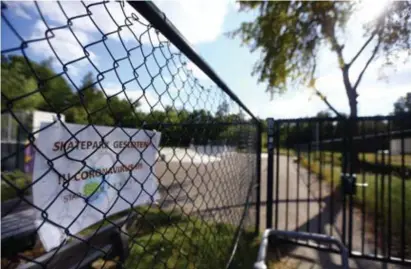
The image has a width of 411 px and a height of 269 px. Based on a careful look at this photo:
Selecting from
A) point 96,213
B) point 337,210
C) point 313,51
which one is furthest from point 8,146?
point 313,51

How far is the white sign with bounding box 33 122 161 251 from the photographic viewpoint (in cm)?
74

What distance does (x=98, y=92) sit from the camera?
863 mm

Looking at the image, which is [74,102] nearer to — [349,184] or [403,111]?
[349,184]

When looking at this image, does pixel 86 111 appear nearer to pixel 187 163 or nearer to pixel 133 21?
pixel 133 21

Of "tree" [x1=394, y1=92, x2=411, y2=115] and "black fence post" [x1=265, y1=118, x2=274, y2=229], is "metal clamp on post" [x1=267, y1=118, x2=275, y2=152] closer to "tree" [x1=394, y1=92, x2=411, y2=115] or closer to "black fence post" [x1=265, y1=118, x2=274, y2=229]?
"black fence post" [x1=265, y1=118, x2=274, y2=229]

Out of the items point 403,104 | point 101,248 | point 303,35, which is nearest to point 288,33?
point 303,35

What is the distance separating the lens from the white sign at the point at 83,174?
2.44 feet

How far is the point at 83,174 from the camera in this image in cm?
86

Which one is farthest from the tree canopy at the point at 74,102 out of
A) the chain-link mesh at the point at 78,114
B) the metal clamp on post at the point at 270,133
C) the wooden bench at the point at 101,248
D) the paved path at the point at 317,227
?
the paved path at the point at 317,227

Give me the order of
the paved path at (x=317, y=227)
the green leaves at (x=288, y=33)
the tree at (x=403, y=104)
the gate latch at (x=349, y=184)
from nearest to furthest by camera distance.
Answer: the paved path at (x=317, y=227) → the gate latch at (x=349, y=184) → the tree at (x=403, y=104) → the green leaves at (x=288, y=33)

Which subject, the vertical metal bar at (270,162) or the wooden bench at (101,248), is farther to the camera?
the vertical metal bar at (270,162)

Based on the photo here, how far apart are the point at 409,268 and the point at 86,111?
3.99 meters

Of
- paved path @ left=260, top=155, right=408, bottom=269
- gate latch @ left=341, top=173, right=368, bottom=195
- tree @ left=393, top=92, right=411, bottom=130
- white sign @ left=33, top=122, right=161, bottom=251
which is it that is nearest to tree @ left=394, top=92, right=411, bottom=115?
tree @ left=393, top=92, right=411, bottom=130

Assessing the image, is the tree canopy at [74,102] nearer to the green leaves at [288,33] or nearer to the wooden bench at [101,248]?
the wooden bench at [101,248]
